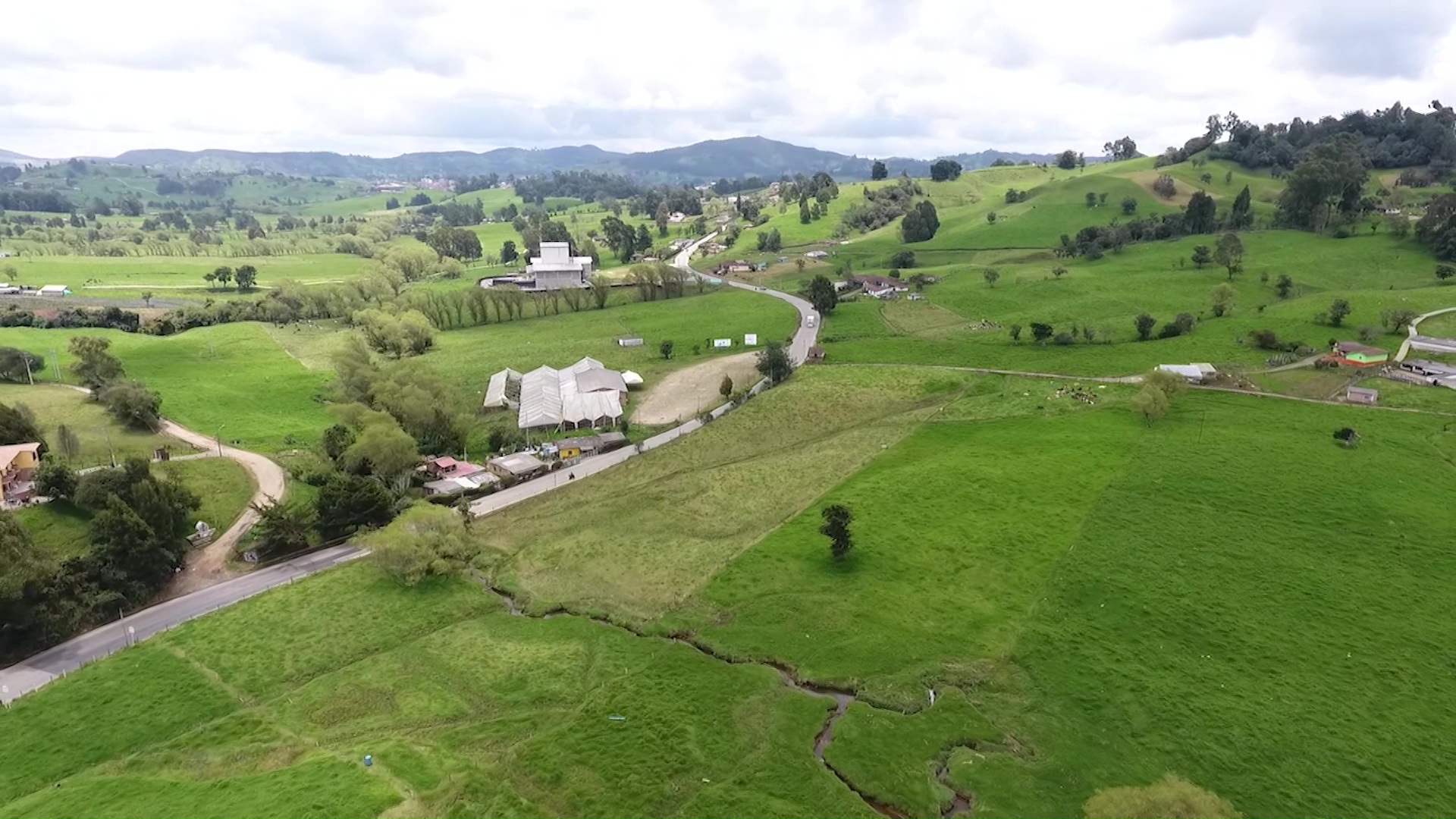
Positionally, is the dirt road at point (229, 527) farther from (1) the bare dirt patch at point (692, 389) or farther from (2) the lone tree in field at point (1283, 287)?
(2) the lone tree in field at point (1283, 287)

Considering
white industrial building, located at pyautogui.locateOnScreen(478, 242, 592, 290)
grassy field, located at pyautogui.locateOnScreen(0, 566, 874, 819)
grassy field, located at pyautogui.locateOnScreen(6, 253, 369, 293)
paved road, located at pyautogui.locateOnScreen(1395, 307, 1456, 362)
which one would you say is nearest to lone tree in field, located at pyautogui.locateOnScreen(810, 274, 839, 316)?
white industrial building, located at pyautogui.locateOnScreen(478, 242, 592, 290)

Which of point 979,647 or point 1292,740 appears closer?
point 1292,740

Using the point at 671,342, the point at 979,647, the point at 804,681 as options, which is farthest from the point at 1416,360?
the point at 671,342

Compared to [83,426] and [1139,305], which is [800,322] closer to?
[1139,305]

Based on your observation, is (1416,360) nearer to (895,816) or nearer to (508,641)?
(895,816)

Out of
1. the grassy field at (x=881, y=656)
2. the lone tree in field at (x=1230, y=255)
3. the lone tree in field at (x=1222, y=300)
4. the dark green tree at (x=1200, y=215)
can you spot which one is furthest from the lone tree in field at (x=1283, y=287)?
the grassy field at (x=881, y=656)
